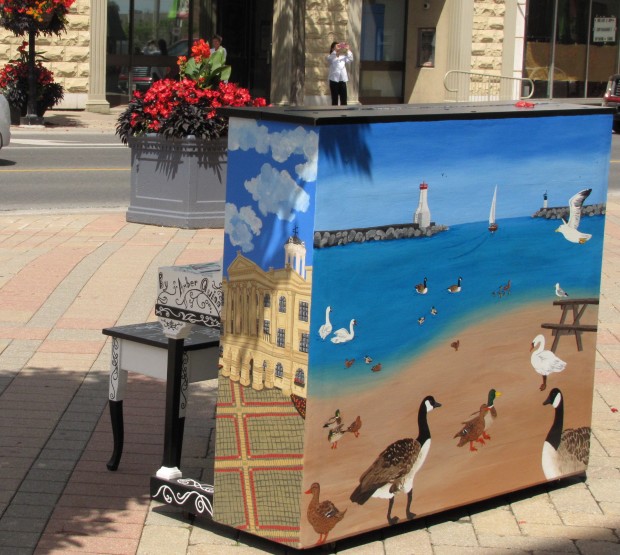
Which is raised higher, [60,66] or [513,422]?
[60,66]

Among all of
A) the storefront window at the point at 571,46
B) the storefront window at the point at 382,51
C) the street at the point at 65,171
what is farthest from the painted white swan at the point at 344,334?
the storefront window at the point at 571,46

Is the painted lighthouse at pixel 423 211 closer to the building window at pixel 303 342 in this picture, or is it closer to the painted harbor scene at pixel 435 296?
the painted harbor scene at pixel 435 296

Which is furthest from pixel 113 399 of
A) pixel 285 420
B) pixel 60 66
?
pixel 60 66

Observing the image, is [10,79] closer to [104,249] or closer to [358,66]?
[358,66]

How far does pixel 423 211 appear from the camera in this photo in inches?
187

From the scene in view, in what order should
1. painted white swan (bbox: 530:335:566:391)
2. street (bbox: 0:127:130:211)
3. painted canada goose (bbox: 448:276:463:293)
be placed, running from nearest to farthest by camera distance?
1. painted canada goose (bbox: 448:276:463:293)
2. painted white swan (bbox: 530:335:566:391)
3. street (bbox: 0:127:130:211)

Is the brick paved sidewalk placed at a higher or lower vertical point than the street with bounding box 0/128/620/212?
lower

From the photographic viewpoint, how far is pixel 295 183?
4387mm

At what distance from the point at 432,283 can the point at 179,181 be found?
7.89 metres

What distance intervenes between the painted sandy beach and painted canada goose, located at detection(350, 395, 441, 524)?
0.10 ft

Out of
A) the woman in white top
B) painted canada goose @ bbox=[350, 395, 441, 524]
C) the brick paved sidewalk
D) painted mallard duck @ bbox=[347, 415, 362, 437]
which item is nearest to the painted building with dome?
painted mallard duck @ bbox=[347, 415, 362, 437]

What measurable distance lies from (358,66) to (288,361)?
85.6ft

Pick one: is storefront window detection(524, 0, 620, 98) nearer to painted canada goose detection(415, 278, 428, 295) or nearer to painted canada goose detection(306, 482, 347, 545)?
painted canada goose detection(415, 278, 428, 295)

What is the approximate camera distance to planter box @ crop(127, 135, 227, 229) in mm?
12273
